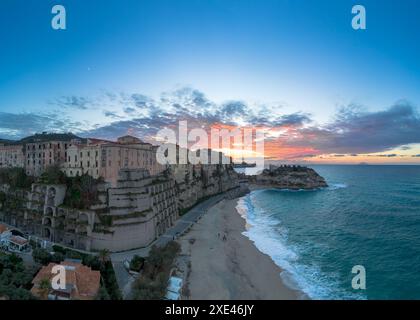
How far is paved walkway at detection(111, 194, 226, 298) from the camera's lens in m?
26.6

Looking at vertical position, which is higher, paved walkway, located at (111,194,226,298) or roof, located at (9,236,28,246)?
roof, located at (9,236,28,246)

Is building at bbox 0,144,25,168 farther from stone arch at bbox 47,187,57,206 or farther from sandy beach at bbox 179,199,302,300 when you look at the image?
sandy beach at bbox 179,199,302,300

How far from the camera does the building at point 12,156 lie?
5650cm

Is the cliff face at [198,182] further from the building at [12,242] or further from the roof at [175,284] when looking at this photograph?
the roof at [175,284]

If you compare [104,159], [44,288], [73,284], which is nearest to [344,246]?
[73,284]

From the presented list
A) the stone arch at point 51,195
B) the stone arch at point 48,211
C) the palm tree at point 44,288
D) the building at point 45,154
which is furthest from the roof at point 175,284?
the building at point 45,154

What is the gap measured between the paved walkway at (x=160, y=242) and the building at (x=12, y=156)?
33.9 meters

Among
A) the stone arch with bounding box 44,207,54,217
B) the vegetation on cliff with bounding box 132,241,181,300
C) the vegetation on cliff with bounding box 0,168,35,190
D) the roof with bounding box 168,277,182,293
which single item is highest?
the vegetation on cliff with bounding box 0,168,35,190

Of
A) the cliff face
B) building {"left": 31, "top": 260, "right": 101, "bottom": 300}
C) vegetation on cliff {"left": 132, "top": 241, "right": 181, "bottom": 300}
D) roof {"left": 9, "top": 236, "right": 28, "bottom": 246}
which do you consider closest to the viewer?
building {"left": 31, "top": 260, "right": 101, "bottom": 300}

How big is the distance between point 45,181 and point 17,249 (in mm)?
12680

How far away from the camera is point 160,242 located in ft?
129

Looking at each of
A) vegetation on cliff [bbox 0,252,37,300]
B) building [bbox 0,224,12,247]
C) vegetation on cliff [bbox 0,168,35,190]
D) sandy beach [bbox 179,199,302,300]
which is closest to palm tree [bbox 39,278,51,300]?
vegetation on cliff [bbox 0,252,37,300]

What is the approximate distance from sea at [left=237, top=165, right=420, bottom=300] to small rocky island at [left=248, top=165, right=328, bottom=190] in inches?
2084

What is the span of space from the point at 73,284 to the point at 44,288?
6.43 feet
